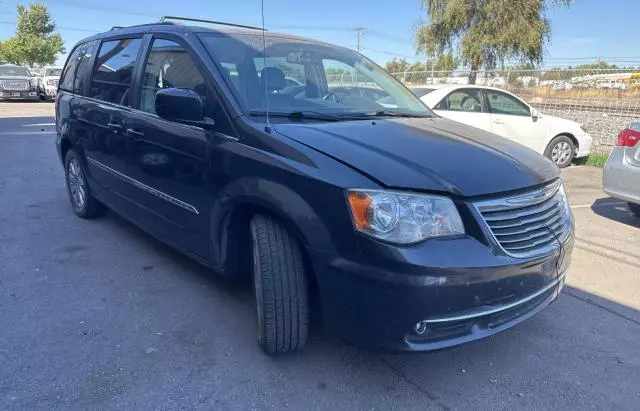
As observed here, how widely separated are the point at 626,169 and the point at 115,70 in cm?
510

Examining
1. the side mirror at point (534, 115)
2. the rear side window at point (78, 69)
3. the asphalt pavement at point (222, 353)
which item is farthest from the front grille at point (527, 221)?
the side mirror at point (534, 115)

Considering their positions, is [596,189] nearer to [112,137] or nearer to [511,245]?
[511,245]

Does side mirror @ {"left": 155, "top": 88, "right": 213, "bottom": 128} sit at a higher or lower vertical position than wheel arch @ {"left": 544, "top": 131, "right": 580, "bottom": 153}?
higher

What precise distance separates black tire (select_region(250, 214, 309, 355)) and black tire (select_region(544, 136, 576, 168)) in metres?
8.32

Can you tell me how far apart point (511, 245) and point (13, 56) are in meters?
52.6

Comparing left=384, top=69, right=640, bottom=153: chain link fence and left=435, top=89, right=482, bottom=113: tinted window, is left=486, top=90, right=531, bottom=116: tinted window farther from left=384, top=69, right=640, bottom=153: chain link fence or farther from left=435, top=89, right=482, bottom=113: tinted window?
left=384, top=69, right=640, bottom=153: chain link fence

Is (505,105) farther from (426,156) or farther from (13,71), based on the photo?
(13,71)

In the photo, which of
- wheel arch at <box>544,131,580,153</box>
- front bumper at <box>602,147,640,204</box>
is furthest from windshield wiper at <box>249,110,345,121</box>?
wheel arch at <box>544,131,580,153</box>

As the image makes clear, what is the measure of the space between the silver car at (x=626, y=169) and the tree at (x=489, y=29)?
13131 millimetres

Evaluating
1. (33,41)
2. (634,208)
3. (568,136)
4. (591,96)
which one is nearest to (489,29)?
(591,96)

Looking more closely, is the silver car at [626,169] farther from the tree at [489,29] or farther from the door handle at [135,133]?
the tree at [489,29]

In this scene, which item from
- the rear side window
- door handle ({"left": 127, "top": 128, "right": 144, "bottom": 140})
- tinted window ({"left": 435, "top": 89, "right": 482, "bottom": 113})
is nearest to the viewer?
door handle ({"left": 127, "top": 128, "right": 144, "bottom": 140})

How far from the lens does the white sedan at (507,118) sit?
8359 millimetres

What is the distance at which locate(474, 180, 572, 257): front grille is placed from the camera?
2264 mm
